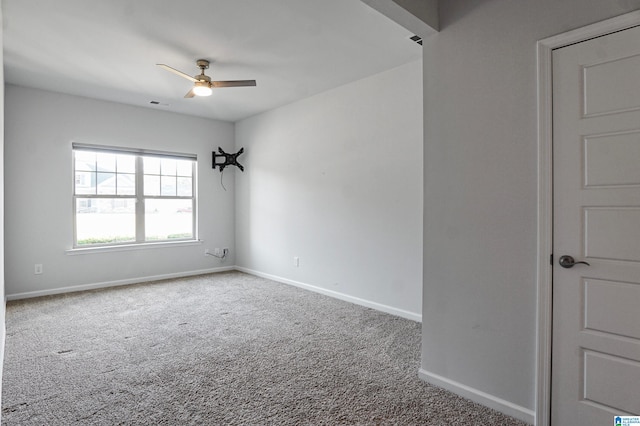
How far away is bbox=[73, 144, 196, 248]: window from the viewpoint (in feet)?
16.2

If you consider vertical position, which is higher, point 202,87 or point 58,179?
point 202,87

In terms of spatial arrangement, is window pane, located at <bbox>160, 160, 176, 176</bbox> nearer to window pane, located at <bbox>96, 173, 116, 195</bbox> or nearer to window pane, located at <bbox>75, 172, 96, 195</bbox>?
window pane, located at <bbox>96, 173, 116, 195</bbox>

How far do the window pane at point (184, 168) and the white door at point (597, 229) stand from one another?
542 cm

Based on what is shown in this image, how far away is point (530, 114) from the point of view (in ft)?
6.14

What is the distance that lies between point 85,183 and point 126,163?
0.63 m

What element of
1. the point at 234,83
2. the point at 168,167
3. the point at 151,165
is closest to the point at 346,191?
the point at 234,83

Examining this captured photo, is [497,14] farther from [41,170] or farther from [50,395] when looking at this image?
[41,170]

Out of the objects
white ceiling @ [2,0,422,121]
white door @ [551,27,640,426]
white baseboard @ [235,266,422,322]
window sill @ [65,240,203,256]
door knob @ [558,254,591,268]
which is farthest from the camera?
window sill @ [65,240,203,256]

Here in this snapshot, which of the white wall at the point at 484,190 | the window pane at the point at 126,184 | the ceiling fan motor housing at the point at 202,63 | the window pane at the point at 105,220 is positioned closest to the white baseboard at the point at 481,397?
the white wall at the point at 484,190

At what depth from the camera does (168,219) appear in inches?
226

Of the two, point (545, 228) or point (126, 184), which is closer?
point (545, 228)

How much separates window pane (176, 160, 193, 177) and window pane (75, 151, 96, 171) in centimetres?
121

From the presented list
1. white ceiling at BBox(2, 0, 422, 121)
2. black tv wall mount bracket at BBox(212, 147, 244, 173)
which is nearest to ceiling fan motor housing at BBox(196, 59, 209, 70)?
white ceiling at BBox(2, 0, 422, 121)

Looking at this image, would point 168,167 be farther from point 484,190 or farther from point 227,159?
point 484,190
